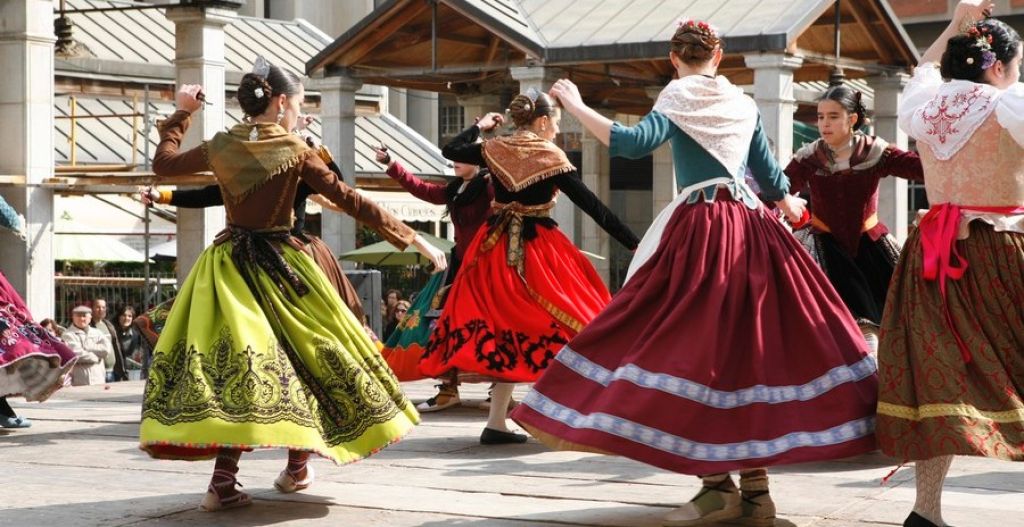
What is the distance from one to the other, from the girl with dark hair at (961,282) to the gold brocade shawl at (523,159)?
8.73 ft

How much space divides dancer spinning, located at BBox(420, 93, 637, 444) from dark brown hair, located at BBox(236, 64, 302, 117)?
78.5 inches

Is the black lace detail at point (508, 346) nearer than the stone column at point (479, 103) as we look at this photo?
Yes

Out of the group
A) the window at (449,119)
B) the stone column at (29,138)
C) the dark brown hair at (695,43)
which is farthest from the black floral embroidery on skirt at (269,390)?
the window at (449,119)

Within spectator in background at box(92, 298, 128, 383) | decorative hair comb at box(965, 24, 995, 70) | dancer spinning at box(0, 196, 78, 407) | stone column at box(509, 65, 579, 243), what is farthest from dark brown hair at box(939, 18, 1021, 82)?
stone column at box(509, 65, 579, 243)

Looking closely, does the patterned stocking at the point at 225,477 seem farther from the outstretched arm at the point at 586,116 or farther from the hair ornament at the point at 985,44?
the hair ornament at the point at 985,44

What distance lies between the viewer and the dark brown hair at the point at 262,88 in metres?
6.01

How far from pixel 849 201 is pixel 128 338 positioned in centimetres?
995

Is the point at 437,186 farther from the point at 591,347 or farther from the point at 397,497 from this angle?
the point at 591,347

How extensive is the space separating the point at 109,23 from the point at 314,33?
5011 millimetres

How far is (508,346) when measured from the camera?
7.84 meters

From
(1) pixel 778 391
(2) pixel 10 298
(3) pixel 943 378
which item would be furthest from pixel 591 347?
(2) pixel 10 298

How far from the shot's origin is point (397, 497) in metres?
6.04

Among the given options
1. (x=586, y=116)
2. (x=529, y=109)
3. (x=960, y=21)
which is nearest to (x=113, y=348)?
(x=529, y=109)

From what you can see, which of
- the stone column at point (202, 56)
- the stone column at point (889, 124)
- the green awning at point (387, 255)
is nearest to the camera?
the stone column at point (202, 56)
